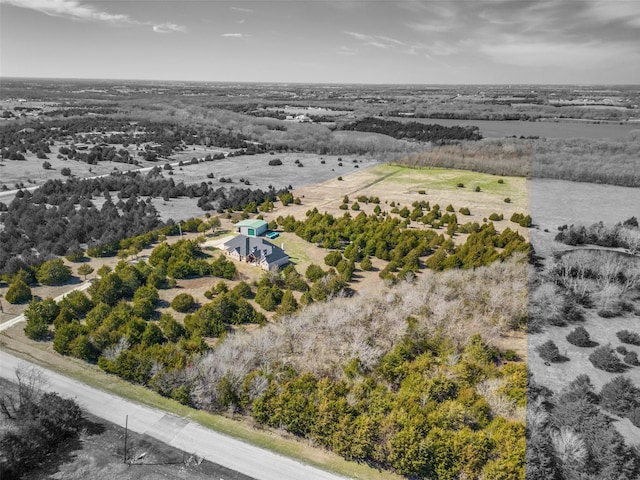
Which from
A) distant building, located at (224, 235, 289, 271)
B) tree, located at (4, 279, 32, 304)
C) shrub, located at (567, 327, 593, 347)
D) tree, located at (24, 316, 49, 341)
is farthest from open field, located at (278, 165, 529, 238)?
tree, located at (24, 316, 49, 341)

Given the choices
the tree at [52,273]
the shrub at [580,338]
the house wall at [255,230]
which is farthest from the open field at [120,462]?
the house wall at [255,230]

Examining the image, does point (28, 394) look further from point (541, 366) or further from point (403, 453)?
point (541, 366)

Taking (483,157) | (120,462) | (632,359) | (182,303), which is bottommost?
(120,462)

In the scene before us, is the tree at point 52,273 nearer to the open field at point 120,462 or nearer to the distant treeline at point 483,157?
the open field at point 120,462

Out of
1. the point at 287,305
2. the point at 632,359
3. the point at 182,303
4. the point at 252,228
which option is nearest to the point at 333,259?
the point at 287,305

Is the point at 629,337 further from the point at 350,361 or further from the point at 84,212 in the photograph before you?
the point at 84,212

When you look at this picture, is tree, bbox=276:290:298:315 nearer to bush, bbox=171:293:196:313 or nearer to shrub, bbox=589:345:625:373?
bush, bbox=171:293:196:313

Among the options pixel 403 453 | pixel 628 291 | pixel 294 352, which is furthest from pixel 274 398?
pixel 628 291
